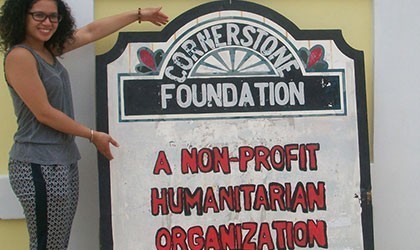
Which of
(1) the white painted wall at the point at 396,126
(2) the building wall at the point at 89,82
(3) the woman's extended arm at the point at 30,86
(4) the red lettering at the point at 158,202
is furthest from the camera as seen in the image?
(1) the white painted wall at the point at 396,126

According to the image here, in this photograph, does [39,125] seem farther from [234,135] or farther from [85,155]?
[234,135]

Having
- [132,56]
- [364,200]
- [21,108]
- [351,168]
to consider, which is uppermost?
[132,56]

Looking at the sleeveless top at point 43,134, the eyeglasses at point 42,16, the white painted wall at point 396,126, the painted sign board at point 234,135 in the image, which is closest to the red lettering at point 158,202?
the painted sign board at point 234,135

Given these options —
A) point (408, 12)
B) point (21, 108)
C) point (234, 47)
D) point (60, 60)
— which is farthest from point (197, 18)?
point (408, 12)

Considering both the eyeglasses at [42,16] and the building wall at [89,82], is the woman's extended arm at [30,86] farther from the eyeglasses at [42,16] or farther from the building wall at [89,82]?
the building wall at [89,82]

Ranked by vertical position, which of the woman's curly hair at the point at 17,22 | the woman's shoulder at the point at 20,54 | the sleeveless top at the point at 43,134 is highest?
the woman's curly hair at the point at 17,22

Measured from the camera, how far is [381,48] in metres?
2.95

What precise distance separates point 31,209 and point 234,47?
→ 4.17 ft

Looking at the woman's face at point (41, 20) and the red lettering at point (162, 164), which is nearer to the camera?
the woman's face at point (41, 20)

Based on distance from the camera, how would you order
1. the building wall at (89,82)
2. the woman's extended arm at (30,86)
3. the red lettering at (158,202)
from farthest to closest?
the building wall at (89,82)
the red lettering at (158,202)
the woman's extended arm at (30,86)

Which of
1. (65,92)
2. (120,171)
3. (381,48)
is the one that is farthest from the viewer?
(381,48)

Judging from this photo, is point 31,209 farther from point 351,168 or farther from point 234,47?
point 351,168

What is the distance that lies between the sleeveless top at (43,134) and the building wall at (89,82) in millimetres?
373

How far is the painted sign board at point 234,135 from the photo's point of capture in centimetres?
267
